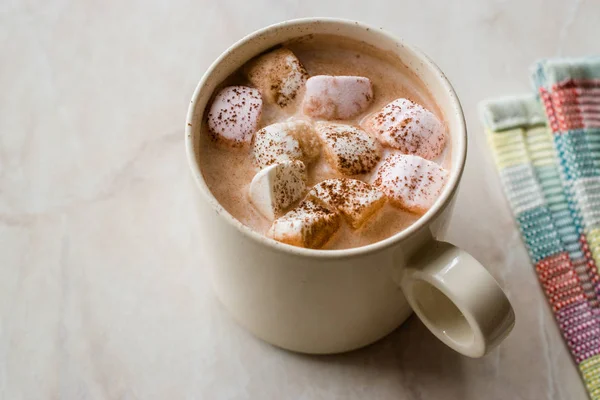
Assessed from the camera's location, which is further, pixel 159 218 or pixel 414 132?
pixel 159 218

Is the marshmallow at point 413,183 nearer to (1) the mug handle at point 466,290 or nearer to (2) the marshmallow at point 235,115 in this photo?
(1) the mug handle at point 466,290

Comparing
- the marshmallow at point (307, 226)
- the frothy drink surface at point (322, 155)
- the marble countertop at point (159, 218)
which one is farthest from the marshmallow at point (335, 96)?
the marble countertop at point (159, 218)

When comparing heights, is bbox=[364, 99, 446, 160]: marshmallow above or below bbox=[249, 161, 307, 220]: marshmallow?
above

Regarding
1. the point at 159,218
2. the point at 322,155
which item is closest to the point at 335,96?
the point at 322,155

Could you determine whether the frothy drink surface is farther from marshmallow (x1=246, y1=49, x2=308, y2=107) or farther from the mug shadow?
the mug shadow

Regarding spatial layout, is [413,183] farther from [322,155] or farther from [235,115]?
[235,115]

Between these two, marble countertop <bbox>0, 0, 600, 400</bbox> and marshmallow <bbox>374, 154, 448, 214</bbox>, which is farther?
marble countertop <bbox>0, 0, 600, 400</bbox>

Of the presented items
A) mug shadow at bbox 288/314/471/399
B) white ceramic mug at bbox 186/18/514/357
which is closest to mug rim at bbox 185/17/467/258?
white ceramic mug at bbox 186/18/514/357
